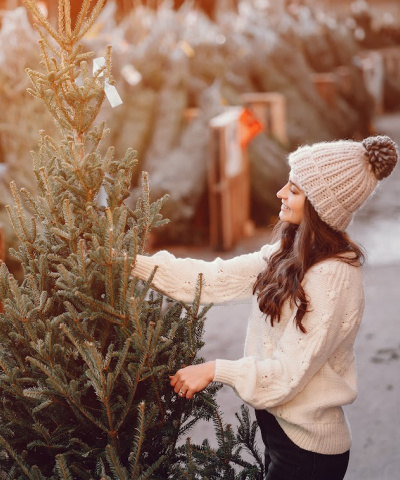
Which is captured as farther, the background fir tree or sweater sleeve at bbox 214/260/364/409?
sweater sleeve at bbox 214/260/364/409

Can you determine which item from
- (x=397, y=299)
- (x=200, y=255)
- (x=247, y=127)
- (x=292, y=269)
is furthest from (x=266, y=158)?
(x=292, y=269)

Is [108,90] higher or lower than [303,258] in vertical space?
higher

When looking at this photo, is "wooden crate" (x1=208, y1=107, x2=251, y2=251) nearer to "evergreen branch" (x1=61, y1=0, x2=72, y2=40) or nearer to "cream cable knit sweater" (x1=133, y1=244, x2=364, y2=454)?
"cream cable knit sweater" (x1=133, y1=244, x2=364, y2=454)

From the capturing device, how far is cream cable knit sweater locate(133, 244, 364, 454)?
2.29 metres

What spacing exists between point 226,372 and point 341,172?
0.67 metres

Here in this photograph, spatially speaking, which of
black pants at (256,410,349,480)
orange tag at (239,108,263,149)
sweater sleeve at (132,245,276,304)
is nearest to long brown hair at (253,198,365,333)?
sweater sleeve at (132,245,276,304)

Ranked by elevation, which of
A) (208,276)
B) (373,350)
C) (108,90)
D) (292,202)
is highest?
(108,90)

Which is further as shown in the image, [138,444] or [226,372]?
[226,372]

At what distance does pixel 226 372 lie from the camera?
2295mm

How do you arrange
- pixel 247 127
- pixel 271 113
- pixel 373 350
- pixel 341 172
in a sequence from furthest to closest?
pixel 271 113
pixel 247 127
pixel 373 350
pixel 341 172

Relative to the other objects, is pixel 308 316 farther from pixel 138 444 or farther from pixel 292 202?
pixel 138 444

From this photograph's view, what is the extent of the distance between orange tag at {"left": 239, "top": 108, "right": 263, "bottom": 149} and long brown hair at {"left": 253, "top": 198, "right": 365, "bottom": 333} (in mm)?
6728

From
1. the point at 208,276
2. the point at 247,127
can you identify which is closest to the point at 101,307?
the point at 208,276

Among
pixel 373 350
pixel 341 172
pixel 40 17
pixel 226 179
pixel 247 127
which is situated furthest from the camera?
pixel 247 127
